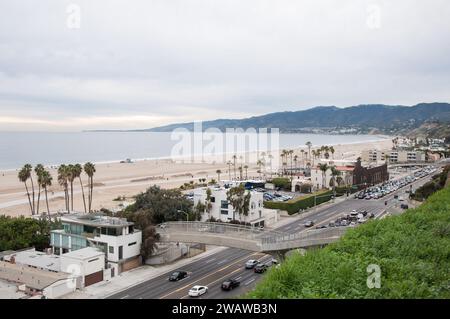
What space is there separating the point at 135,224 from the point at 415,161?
124 meters

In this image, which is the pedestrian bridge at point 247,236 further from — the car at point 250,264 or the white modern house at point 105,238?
the white modern house at point 105,238

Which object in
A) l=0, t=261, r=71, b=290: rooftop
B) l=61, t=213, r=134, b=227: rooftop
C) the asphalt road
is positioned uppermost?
l=61, t=213, r=134, b=227: rooftop

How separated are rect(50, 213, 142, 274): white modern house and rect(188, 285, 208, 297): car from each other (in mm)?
8521

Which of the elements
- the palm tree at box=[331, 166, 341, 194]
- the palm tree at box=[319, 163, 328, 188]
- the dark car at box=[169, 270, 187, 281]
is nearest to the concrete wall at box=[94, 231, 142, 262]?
the dark car at box=[169, 270, 187, 281]

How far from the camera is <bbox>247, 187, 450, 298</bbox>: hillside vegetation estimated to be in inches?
Result: 352

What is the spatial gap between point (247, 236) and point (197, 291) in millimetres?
7263

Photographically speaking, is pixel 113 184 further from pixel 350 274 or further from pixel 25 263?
pixel 350 274

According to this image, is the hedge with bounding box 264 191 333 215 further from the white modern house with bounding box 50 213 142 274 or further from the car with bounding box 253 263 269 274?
the white modern house with bounding box 50 213 142 274

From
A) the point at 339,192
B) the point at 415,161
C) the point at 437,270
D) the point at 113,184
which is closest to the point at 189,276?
the point at 437,270

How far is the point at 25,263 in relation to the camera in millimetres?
33344

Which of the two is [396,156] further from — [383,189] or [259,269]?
[259,269]

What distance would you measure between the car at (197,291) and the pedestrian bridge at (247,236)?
5840 mm
